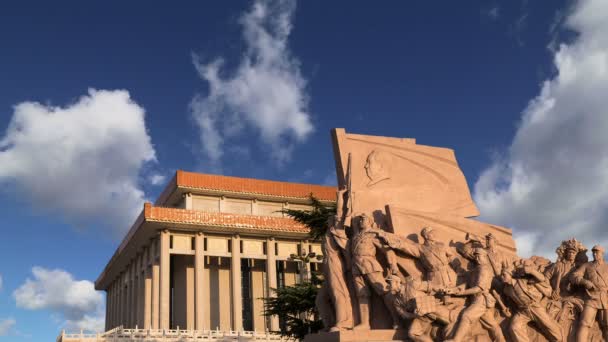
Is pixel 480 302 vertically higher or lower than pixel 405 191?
lower

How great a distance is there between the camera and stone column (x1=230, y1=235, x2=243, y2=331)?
29094mm

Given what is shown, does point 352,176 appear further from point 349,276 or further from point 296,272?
point 296,272

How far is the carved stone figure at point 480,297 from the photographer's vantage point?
25.3 ft

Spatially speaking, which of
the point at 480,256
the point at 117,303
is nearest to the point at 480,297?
the point at 480,256

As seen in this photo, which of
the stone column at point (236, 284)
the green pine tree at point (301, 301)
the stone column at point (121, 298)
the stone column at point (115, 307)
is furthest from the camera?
the stone column at point (115, 307)

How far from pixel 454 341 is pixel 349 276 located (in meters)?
1.81

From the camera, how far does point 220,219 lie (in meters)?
28.9

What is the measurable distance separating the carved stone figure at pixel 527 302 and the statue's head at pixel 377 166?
2506 millimetres

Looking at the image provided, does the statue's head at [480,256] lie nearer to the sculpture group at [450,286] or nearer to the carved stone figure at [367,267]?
the sculpture group at [450,286]

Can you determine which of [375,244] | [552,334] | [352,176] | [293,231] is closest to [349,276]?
[375,244]

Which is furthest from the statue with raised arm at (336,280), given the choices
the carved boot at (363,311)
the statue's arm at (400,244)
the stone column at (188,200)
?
the stone column at (188,200)

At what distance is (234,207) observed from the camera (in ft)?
110

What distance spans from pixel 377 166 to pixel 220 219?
20.2 metres

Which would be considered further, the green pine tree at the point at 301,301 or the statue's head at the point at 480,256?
the green pine tree at the point at 301,301
